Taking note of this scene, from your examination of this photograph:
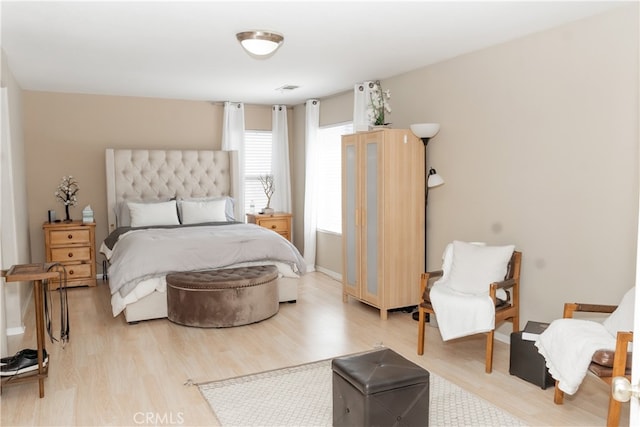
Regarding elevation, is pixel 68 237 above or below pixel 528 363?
above

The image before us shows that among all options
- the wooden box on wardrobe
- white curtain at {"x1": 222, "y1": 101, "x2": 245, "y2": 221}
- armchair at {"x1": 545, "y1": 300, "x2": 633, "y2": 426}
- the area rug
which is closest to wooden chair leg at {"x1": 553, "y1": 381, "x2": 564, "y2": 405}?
armchair at {"x1": 545, "y1": 300, "x2": 633, "y2": 426}

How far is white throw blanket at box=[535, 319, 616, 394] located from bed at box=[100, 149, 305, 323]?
9.46ft

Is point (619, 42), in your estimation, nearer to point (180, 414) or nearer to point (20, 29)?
point (180, 414)

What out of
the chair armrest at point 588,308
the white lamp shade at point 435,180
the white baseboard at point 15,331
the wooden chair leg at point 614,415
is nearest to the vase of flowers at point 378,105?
the white lamp shade at point 435,180

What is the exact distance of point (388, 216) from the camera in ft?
15.7

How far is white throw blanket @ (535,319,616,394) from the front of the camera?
2.72m

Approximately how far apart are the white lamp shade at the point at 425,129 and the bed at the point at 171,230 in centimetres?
179

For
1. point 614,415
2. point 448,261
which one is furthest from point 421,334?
point 614,415

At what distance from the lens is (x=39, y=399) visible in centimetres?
316

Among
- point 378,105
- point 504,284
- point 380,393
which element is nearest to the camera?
point 380,393

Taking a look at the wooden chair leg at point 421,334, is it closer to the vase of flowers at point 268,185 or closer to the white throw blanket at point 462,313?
the white throw blanket at point 462,313

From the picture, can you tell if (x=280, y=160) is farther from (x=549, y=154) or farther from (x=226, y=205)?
(x=549, y=154)

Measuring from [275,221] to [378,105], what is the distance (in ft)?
7.72

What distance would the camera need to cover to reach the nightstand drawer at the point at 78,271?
6102mm
